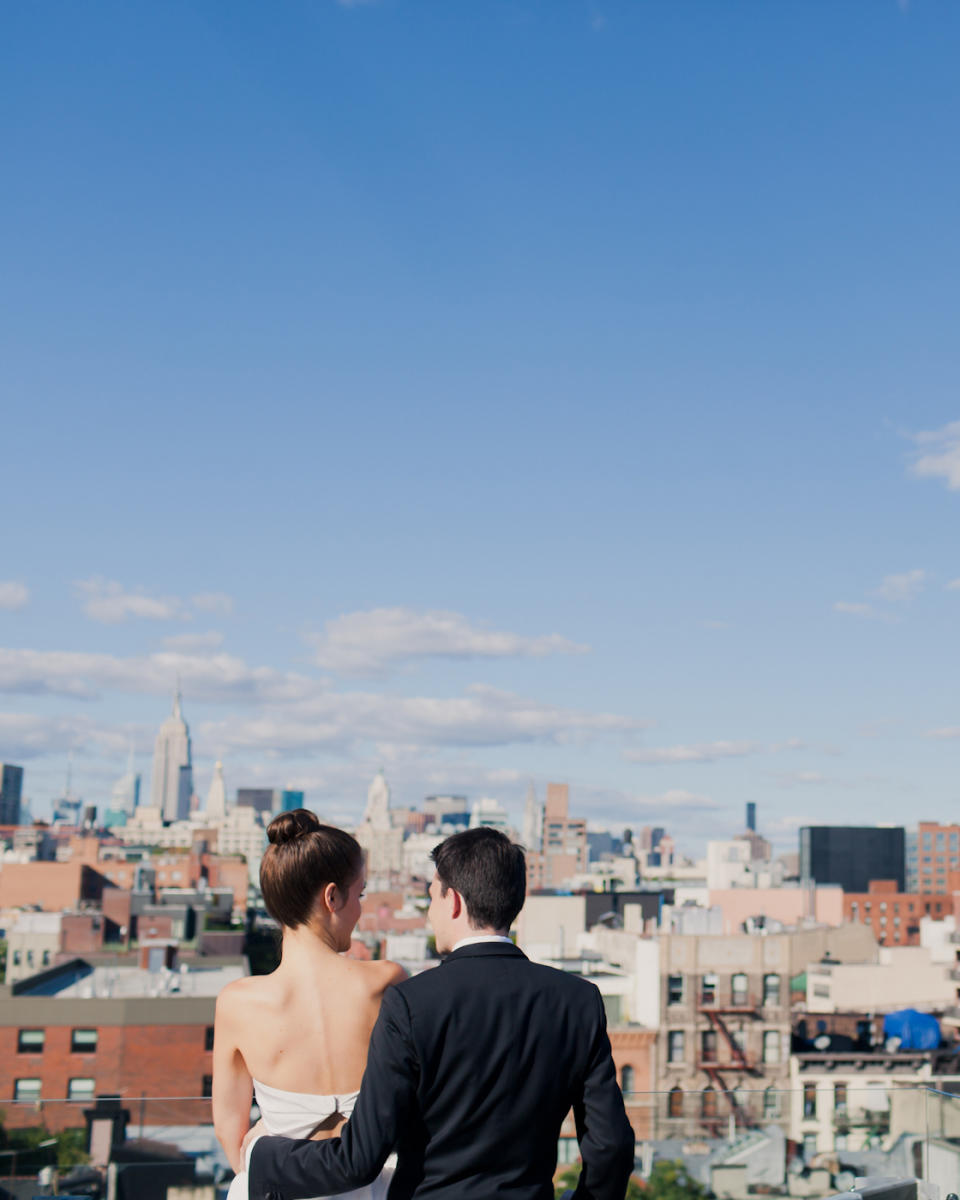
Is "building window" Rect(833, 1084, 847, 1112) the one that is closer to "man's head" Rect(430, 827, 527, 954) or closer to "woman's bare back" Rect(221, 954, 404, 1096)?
"woman's bare back" Rect(221, 954, 404, 1096)

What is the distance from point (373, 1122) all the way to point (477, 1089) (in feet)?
0.78

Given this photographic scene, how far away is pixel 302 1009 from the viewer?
123 inches

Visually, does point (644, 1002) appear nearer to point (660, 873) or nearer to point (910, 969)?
point (910, 969)

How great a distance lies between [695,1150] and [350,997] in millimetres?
6931

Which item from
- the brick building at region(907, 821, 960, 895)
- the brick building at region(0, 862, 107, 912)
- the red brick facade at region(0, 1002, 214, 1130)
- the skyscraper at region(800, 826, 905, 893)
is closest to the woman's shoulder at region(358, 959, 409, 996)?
the red brick facade at region(0, 1002, 214, 1130)

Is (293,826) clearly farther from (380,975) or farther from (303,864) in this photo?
(380,975)

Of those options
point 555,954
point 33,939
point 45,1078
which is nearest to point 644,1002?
point 555,954

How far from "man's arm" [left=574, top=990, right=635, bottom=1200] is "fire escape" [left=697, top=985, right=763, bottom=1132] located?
3563 centimetres

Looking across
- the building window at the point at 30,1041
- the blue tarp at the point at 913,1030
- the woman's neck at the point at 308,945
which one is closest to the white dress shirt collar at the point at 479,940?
the woman's neck at the point at 308,945

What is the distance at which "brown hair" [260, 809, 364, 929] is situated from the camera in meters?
3.15

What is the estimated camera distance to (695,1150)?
910 cm

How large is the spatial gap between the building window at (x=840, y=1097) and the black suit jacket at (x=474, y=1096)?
5.46 m

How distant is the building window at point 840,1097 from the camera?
25.6 ft

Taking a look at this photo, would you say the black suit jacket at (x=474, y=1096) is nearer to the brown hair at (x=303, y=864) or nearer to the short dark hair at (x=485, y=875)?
the short dark hair at (x=485, y=875)
